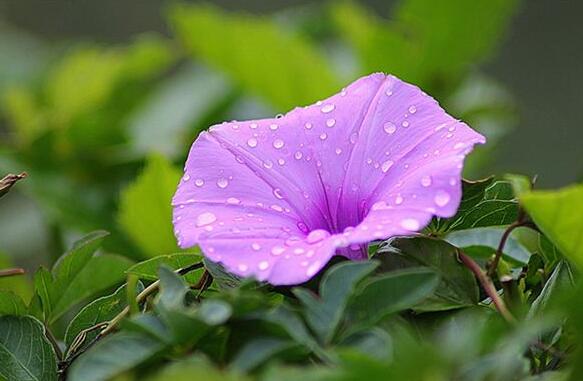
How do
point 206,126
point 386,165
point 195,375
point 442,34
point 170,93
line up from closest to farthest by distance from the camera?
1. point 195,375
2. point 386,165
3. point 442,34
4. point 206,126
5. point 170,93

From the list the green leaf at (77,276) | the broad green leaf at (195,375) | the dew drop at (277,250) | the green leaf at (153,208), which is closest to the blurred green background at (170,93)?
the green leaf at (153,208)

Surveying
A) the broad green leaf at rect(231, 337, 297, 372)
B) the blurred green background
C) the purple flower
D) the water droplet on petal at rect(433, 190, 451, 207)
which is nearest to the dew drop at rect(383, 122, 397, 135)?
the purple flower

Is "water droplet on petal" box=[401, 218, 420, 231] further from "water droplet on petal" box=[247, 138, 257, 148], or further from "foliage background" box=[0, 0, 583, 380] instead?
"water droplet on petal" box=[247, 138, 257, 148]

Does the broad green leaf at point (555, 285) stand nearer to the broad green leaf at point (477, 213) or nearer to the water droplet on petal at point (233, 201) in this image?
the broad green leaf at point (477, 213)

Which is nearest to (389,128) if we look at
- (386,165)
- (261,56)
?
(386,165)

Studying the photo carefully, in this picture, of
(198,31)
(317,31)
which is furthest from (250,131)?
(317,31)

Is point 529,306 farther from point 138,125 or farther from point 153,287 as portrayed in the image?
point 138,125

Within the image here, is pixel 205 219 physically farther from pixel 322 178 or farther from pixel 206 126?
pixel 206 126
